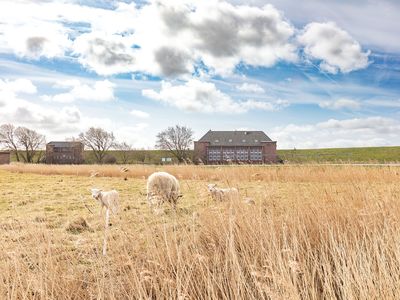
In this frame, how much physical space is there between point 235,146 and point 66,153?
4190cm

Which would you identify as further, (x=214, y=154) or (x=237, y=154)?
(x=237, y=154)

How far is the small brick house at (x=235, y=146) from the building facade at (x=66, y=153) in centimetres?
2820

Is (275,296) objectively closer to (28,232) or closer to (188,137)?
(28,232)

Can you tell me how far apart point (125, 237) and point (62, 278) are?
87 cm

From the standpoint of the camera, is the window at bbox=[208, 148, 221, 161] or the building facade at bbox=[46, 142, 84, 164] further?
the building facade at bbox=[46, 142, 84, 164]

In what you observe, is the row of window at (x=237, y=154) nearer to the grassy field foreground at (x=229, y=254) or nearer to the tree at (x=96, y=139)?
the tree at (x=96, y=139)

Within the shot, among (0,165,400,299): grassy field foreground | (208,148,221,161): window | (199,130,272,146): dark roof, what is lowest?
(0,165,400,299): grassy field foreground

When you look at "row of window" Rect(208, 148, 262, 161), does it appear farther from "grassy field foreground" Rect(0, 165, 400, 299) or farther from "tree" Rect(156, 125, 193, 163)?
"grassy field foreground" Rect(0, 165, 400, 299)

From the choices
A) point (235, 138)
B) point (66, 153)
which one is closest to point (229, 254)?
point (235, 138)

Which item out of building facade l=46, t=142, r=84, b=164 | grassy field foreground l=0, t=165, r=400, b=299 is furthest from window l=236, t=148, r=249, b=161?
grassy field foreground l=0, t=165, r=400, b=299

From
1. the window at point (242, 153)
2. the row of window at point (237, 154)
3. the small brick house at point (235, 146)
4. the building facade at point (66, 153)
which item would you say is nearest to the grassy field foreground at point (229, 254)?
the row of window at point (237, 154)

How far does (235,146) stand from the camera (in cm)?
8275

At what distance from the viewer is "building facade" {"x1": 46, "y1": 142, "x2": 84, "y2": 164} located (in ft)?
275

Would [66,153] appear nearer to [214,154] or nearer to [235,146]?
[214,154]
